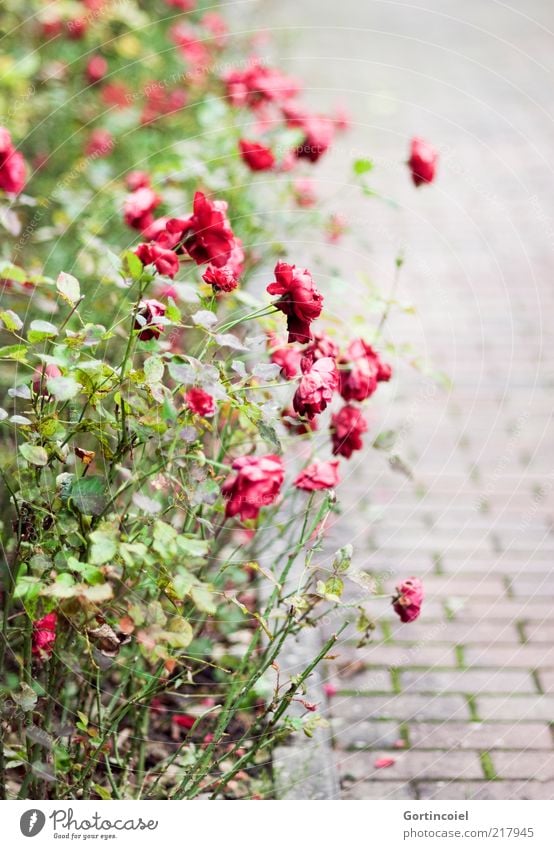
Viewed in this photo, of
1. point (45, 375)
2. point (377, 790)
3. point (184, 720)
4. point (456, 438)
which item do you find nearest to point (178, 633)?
point (45, 375)

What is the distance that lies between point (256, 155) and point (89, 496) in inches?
42.6

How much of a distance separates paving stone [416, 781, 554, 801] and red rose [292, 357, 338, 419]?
934 millimetres

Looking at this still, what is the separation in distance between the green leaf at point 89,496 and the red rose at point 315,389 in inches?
11.5

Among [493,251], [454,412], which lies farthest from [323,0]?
[454,412]

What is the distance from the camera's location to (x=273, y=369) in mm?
1280

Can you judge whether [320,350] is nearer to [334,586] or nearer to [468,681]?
[334,586]

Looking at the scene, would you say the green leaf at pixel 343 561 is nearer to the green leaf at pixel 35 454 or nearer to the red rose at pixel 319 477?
the red rose at pixel 319 477

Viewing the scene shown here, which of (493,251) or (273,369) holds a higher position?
(493,251)

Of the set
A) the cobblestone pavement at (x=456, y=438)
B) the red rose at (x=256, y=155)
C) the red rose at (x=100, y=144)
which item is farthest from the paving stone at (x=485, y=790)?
the red rose at (x=100, y=144)

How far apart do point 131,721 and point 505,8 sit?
7.58 metres

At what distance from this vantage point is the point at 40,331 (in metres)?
1.31

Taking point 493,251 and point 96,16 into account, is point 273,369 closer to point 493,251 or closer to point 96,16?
point 96,16

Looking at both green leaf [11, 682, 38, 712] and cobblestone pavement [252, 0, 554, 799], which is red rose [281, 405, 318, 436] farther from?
green leaf [11, 682, 38, 712]
